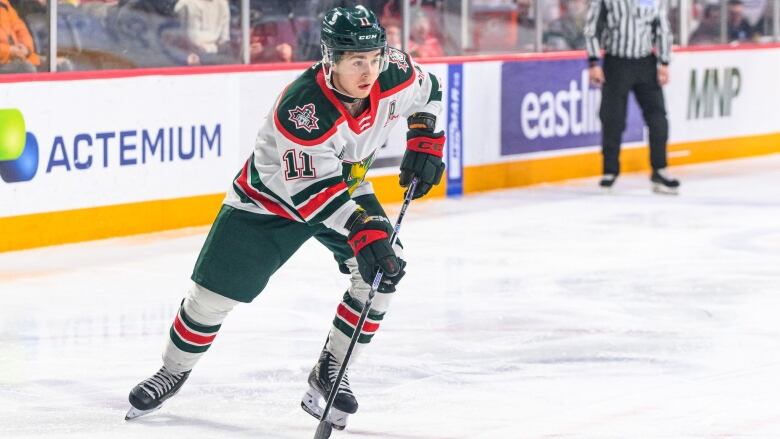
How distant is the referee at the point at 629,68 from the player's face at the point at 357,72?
5618mm

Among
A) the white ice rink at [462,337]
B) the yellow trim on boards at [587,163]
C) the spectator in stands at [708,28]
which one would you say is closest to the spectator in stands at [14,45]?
the white ice rink at [462,337]

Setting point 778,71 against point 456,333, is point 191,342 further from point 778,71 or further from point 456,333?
point 778,71

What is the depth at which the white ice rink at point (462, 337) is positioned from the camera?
4023 millimetres

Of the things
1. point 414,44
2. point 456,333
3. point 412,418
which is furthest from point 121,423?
point 414,44

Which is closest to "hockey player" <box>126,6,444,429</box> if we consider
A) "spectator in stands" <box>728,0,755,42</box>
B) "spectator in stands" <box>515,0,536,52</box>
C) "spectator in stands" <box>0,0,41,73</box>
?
"spectator in stands" <box>0,0,41,73</box>

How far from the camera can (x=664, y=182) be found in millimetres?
9172

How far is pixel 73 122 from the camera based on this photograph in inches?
275

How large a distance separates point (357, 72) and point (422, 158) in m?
0.43

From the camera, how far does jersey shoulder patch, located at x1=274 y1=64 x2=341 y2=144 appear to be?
11.6 ft

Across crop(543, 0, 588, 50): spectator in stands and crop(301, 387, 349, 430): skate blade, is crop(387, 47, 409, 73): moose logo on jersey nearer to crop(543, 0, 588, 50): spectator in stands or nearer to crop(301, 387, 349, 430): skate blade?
crop(301, 387, 349, 430): skate blade

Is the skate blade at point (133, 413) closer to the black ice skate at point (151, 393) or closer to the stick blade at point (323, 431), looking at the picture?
the black ice skate at point (151, 393)

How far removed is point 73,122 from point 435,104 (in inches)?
129

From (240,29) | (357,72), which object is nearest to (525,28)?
(240,29)

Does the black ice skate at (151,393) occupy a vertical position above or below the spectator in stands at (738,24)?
below
